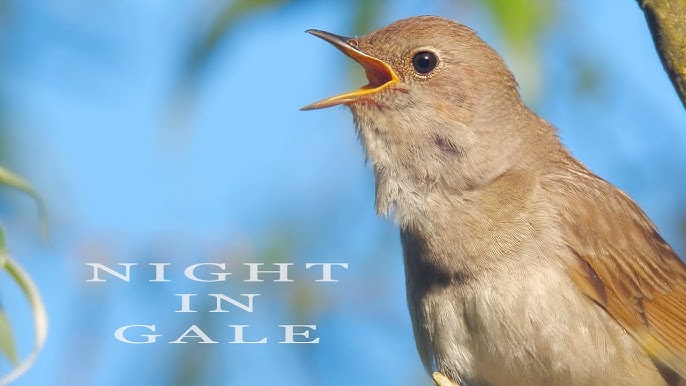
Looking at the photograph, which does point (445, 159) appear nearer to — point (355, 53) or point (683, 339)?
point (355, 53)

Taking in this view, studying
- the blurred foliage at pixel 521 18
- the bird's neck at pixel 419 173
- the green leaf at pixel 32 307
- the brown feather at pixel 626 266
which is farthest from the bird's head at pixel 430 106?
the green leaf at pixel 32 307

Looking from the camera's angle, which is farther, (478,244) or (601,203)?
(601,203)

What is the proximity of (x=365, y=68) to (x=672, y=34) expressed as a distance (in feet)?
4.46

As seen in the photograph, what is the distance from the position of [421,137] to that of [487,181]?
10.3 inches

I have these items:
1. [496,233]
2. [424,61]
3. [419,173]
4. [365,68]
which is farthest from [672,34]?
[365,68]

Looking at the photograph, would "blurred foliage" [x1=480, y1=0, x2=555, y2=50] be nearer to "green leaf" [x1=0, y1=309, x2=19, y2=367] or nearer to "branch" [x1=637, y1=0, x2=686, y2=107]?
"branch" [x1=637, y1=0, x2=686, y2=107]

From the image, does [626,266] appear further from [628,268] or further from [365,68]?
[365,68]

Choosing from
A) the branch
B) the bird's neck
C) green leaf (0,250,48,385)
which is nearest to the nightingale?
the bird's neck

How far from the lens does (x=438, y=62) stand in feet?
11.7

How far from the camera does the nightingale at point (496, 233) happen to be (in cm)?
317

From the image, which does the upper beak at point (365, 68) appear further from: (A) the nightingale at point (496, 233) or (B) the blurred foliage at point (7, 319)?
(B) the blurred foliage at point (7, 319)

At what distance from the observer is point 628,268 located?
357cm

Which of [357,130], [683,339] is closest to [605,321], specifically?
[683,339]

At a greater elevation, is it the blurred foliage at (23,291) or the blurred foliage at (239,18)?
the blurred foliage at (239,18)
